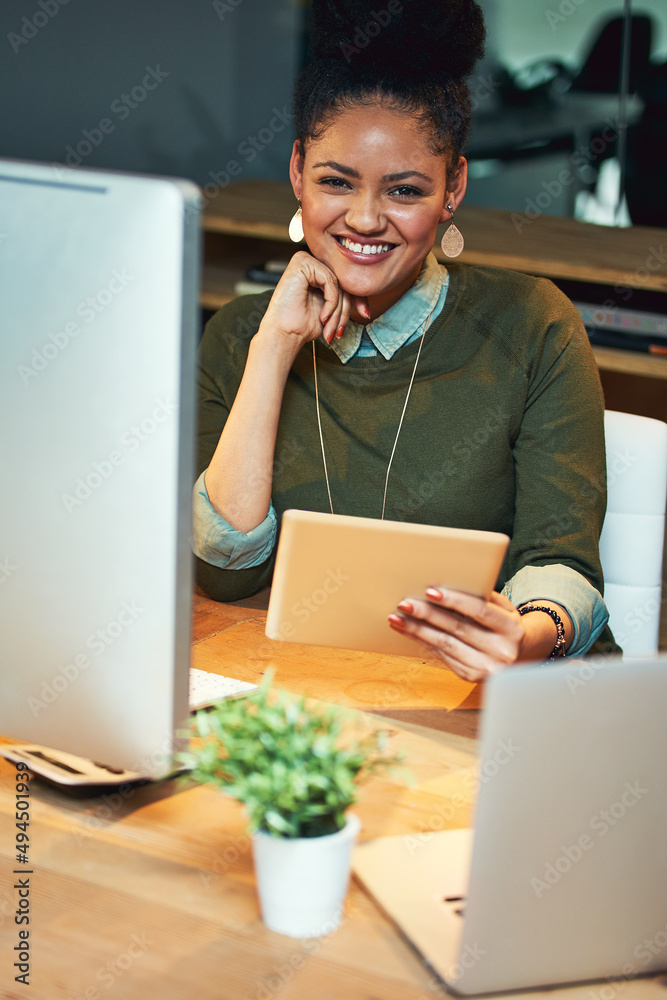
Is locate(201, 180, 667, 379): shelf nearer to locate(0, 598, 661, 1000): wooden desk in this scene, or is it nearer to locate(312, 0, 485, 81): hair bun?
locate(312, 0, 485, 81): hair bun

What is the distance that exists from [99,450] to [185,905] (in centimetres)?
35

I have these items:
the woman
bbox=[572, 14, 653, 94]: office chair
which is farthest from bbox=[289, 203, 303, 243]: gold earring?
bbox=[572, 14, 653, 94]: office chair

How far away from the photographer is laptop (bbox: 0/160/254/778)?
0.77 m

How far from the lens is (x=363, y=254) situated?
1475mm

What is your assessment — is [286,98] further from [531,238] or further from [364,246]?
[364,246]

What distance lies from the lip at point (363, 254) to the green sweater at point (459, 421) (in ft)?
0.44

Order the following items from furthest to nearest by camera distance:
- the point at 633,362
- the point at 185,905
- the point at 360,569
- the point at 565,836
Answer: the point at 633,362
the point at 360,569
the point at 185,905
the point at 565,836

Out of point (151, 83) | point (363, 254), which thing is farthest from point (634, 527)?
point (151, 83)

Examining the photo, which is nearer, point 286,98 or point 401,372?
point 401,372

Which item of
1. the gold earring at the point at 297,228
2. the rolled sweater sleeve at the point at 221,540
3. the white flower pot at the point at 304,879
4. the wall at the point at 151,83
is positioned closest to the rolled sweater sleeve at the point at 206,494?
the rolled sweater sleeve at the point at 221,540

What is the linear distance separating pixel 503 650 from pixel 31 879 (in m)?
0.52

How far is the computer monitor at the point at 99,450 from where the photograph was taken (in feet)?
2.53

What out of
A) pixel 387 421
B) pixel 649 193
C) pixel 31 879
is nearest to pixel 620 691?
pixel 31 879

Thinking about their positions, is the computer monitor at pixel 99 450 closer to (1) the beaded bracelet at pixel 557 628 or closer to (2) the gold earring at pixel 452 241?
(1) the beaded bracelet at pixel 557 628
